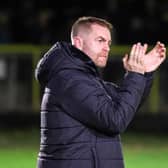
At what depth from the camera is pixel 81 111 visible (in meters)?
4.98

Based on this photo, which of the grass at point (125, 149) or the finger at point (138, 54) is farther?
the grass at point (125, 149)

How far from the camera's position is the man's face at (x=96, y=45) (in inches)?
200

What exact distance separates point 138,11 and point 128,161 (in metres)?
7.55

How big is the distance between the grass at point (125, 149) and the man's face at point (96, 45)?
24.4 ft

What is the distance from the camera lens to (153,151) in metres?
14.5

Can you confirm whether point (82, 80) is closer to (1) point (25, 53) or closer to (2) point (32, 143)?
(2) point (32, 143)

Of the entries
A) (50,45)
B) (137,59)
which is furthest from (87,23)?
(50,45)

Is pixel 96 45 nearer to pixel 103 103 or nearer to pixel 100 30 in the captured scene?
pixel 100 30

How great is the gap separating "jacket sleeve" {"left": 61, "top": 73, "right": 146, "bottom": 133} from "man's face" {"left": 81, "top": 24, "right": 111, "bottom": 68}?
0.53 ft

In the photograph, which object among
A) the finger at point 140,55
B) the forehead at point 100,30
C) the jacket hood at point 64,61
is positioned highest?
the forehead at point 100,30

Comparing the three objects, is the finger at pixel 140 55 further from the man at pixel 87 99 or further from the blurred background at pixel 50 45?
the blurred background at pixel 50 45

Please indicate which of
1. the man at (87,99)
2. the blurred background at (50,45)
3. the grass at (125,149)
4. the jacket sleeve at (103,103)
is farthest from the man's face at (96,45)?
the blurred background at (50,45)

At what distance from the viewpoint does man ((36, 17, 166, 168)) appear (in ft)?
16.1

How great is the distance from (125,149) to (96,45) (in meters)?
9.70
